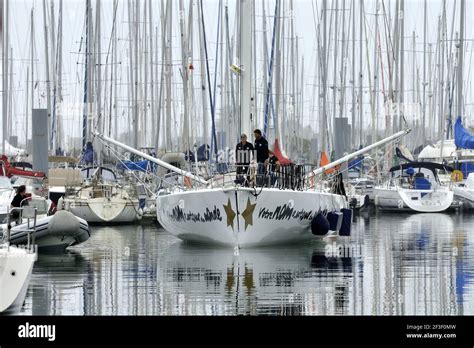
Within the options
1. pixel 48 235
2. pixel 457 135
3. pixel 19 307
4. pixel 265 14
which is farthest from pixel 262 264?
pixel 457 135

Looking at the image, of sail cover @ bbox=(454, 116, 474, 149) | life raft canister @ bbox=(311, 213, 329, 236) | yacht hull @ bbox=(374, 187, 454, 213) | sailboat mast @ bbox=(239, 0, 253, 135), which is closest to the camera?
sailboat mast @ bbox=(239, 0, 253, 135)

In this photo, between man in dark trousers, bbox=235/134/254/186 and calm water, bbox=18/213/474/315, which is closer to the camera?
calm water, bbox=18/213/474/315

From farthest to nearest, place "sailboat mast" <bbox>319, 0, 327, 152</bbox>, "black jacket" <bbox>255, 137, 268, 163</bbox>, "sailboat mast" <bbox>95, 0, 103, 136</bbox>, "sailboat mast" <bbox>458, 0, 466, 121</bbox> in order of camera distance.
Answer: "sailboat mast" <bbox>458, 0, 466, 121</bbox> → "sailboat mast" <bbox>319, 0, 327, 152</bbox> → "sailboat mast" <bbox>95, 0, 103, 136</bbox> → "black jacket" <bbox>255, 137, 268, 163</bbox>

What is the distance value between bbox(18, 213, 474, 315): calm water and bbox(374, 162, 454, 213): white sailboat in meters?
18.0

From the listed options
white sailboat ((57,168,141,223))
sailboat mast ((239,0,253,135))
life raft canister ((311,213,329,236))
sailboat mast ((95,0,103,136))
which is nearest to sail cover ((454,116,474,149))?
sailboat mast ((95,0,103,136))

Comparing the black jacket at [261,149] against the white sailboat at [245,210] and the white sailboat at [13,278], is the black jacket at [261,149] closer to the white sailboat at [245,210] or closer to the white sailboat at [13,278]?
the white sailboat at [245,210]

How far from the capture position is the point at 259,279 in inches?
924

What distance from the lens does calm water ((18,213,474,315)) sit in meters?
19.5

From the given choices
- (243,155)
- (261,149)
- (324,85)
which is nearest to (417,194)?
(324,85)

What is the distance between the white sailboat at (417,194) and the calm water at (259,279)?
59.0 ft

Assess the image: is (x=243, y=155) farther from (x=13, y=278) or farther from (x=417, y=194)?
(x=417, y=194)

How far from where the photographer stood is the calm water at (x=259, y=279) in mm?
19484

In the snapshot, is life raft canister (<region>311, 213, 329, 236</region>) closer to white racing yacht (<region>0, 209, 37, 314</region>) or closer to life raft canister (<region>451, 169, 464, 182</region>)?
white racing yacht (<region>0, 209, 37, 314</region>)

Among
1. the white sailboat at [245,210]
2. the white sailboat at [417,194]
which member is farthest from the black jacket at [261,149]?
the white sailboat at [417,194]
